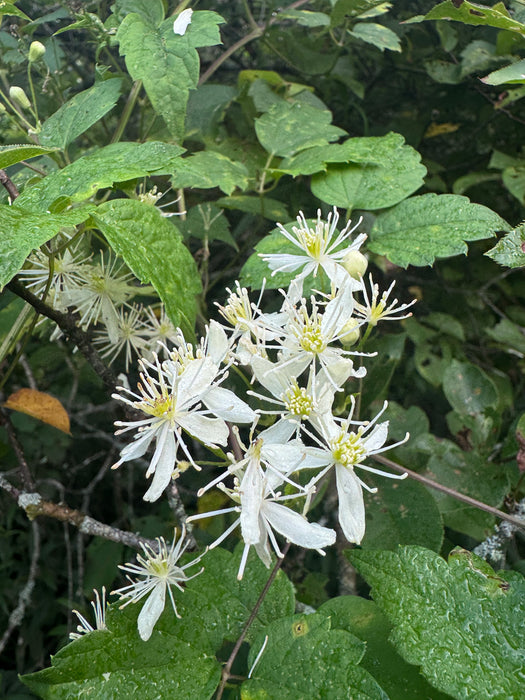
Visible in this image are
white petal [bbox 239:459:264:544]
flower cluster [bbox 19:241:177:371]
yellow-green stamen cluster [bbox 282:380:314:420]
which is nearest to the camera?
white petal [bbox 239:459:264:544]

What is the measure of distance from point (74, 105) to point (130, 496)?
0.86m

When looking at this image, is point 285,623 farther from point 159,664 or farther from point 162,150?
point 162,150

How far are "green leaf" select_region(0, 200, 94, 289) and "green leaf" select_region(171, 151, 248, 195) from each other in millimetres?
310

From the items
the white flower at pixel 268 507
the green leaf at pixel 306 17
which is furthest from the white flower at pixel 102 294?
the green leaf at pixel 306 17

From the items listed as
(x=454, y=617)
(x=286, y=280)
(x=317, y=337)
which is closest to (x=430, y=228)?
(x=286, y=280)

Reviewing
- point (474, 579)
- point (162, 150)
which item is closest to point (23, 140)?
point (162, 150)

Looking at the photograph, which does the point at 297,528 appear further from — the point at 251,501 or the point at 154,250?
the point at 154,250

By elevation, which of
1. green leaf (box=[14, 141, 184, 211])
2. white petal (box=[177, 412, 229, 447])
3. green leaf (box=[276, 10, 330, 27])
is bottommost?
white petal (box=[177, 412, 229, 447])

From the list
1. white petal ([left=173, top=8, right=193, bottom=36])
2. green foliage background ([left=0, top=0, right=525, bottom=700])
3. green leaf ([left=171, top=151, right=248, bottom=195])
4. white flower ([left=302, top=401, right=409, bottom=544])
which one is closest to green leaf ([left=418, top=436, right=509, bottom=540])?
green foliage background ([left=0, top=0, right=525, bottom=700])

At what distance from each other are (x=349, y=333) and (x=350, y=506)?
217mm

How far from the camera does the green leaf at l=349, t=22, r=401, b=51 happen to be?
47.9 inches

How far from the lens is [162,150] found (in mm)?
771

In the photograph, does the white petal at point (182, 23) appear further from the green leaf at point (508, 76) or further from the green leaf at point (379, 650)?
the green leaf at point (379, 650)

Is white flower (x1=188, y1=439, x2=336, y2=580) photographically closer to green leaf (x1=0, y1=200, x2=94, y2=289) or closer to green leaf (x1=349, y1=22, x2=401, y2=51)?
green leaf (x1=0, y1=200, x2=94, y2=289)
